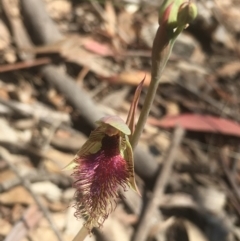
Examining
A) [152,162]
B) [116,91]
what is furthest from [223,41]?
[152,162]

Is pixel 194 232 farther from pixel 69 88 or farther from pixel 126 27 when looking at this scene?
pixel 126 27

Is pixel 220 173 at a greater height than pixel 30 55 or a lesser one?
lesser

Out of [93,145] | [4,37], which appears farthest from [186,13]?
[4,37]

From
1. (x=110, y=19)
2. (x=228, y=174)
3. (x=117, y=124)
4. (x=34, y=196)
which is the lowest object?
(x=228, y=174)

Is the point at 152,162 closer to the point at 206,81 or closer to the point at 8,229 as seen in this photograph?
the point at 8,229

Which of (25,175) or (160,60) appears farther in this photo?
(25,175)

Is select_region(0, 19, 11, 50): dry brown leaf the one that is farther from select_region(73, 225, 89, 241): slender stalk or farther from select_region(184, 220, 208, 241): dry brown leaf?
select_region(73, 225, 89, 241): slender stalk

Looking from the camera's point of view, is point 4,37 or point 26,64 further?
point 4,37
